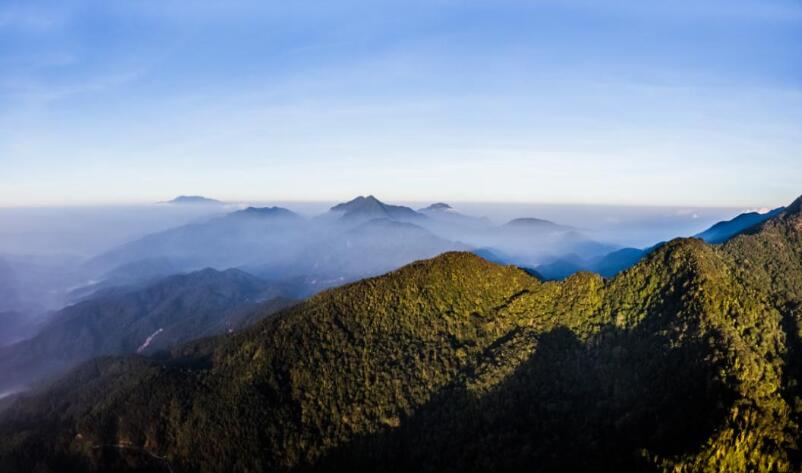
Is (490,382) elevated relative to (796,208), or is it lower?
lower

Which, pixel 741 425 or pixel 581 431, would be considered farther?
pixel 581 431

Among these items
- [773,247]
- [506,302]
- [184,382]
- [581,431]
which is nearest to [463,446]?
[581,431]

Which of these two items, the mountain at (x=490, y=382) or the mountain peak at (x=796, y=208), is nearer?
the mountain at (x=490, y=382)

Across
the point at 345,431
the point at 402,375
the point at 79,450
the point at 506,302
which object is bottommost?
the point at 79,450

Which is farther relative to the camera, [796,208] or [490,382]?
[796,208]

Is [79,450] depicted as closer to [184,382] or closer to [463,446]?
[184,382]

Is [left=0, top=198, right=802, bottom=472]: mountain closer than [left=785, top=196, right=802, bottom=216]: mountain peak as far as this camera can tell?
Yes

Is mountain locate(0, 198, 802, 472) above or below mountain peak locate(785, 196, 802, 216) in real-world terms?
below

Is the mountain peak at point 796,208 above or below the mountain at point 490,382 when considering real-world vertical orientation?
above
